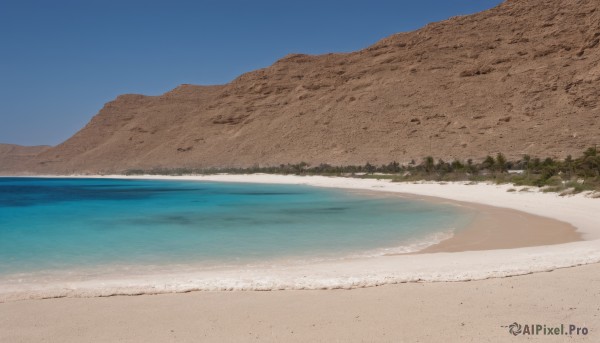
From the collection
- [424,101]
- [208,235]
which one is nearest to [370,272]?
[208,235]

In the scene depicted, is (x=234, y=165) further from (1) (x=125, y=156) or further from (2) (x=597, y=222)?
(2) (x=597, y=222)

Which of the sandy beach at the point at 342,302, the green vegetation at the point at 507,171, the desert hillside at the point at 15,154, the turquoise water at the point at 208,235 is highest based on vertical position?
the desert hillside at the point at 15,154

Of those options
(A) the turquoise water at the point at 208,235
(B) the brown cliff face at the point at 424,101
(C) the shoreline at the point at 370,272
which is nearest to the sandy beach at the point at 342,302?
(C) the shoreline at the point at 370,272

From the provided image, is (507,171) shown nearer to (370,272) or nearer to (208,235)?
(208,235)

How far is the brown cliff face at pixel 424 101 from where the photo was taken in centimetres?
5659

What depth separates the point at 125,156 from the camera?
112 meters

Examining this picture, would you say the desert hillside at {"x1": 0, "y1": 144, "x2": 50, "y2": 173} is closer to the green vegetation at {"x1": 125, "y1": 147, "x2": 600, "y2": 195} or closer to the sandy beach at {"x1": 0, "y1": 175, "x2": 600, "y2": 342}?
the green vegetation at {"x1": 125, "y1": 147, "x2": 600, "y2": 195}

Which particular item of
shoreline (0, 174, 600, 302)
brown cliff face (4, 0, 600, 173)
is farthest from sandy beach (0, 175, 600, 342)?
brown cliff face (4, 0, 600, 173)

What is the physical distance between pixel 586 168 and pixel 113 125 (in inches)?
4826

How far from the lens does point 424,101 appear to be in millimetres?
68812

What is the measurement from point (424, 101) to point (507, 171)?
3073 centimetres

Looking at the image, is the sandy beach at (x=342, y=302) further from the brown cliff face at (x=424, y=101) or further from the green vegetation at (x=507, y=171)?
the brown cliff face at (x=424, y=101)

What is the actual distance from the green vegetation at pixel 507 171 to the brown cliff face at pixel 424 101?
246 inches

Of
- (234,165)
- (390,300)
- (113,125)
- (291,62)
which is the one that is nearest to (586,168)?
(390,300)
